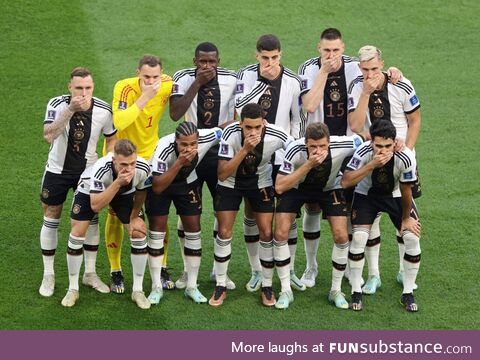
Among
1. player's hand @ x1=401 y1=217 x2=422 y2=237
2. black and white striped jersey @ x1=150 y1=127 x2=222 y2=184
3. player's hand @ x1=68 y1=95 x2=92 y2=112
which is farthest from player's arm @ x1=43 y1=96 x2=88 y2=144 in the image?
player's hand @ x1=401 y1=217 x2=422 y2=237

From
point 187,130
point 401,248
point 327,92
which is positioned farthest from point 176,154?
point 401,248

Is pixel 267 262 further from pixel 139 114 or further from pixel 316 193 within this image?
pixel 139 114

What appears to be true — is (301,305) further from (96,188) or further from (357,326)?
(96,188)

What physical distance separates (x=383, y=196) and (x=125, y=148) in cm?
252

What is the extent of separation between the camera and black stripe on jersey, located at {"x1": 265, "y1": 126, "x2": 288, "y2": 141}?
11.3 meters

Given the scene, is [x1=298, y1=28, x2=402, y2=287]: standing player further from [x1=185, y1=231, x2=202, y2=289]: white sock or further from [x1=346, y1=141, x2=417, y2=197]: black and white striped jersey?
[x1=185, y1=231, x2=202, y2=289]: white sock

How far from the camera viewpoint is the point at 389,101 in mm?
11719

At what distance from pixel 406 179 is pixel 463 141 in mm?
4511

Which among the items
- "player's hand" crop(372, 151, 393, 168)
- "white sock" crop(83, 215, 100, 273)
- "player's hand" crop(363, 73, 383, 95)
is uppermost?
"player's hand" crop(363, 73, 383, 95)

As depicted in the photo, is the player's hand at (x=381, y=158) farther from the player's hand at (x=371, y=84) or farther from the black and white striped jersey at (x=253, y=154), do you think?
the black and white striped jersey at (x=253, y=154)

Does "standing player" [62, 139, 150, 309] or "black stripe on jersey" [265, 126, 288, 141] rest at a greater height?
"black stripe on jersey" [265, 126, 288, 141]

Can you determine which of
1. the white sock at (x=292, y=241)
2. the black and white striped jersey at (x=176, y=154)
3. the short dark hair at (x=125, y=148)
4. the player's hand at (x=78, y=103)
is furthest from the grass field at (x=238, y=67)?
the player's hand at (x=78, y=103)

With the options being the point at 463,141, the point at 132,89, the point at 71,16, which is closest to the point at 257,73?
the point at 132,89

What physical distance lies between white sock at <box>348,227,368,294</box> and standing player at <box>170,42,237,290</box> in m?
1.50
